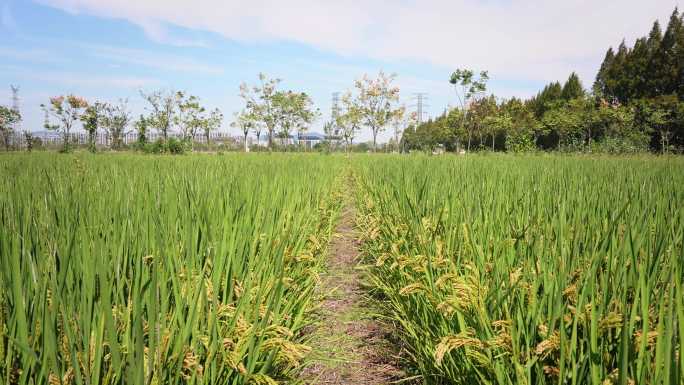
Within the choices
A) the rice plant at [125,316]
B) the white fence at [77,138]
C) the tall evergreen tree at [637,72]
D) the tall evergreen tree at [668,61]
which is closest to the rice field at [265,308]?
the rice plant at [125,316]

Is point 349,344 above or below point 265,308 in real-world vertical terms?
below

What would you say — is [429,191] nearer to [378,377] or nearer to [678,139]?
[378,377]

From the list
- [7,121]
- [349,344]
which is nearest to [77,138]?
[7,121]

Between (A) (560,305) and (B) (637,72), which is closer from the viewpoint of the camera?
(A) (560,305)

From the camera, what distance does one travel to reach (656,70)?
2623 centimetres

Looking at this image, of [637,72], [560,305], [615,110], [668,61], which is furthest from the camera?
[637,72]

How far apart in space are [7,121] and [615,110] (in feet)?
125

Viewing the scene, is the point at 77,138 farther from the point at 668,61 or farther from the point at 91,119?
the point at 668,61

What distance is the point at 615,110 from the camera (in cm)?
2191

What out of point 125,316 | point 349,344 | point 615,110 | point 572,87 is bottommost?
point 349,344

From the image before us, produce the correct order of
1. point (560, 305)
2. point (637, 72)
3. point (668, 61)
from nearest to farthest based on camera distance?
point (560, 305)
point (668, 61)
point (637, 72)

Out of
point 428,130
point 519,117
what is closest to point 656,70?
point 519,117

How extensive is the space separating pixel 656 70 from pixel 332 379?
34.5 m

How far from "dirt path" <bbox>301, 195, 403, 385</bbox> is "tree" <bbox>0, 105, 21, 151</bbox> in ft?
89.6
